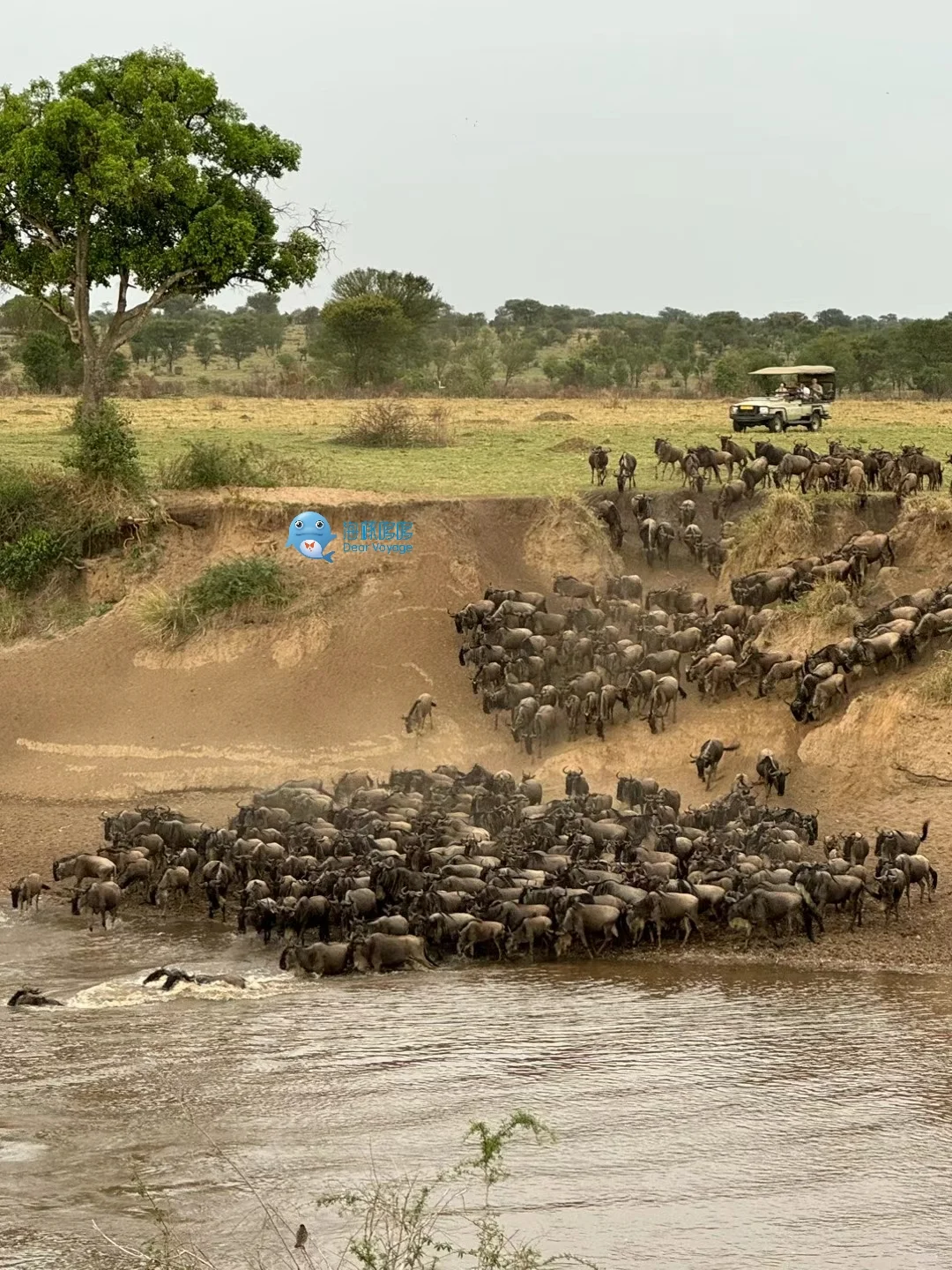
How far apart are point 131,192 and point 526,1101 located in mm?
22374

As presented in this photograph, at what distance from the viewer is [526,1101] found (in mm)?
13672

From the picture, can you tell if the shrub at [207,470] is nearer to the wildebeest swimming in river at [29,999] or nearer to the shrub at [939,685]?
the shrub at [939,685]

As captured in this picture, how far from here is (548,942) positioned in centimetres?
1728

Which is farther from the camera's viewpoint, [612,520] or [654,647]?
[612,520]

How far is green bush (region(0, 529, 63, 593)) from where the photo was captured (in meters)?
28.8

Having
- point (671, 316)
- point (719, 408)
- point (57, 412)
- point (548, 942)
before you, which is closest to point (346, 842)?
point (548, 942)

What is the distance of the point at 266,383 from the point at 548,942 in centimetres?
4749

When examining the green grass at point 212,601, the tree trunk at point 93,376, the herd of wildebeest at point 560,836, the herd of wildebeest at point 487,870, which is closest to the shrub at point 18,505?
the green grass at point 212,601

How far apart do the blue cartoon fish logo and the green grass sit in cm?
88

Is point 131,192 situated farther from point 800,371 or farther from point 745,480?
point 800,371

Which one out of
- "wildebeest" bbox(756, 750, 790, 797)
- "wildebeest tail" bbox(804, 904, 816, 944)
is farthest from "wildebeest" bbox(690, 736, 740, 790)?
"wildebeest tail" bbox(804, 904, 816, 944)

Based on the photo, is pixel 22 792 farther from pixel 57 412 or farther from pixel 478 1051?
pixel 57 412

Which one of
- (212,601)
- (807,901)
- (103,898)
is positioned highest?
(212,601)

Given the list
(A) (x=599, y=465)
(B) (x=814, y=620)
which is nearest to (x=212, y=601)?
Result: (A) (x=599, y=465)
